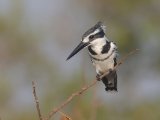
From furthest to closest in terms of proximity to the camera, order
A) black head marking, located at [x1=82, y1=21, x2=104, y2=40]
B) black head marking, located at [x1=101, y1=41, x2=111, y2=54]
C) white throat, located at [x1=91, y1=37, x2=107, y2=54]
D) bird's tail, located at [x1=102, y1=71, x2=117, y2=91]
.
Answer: bird's tail, located at [x1=102, y1=71, x2=117, y2=91], black head marking, located at [x1=101, y1=41, x2=111, y2=54], white throat, located at [x1=91, y1=37, x2=107, y2=54], black head marking, located at [x1=82, y1=21, x2=104, y2=40]

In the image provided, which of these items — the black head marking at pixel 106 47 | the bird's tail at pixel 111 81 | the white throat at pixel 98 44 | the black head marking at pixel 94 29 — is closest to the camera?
the black head marking at pixel 94 29

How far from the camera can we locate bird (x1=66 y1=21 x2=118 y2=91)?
5.04m

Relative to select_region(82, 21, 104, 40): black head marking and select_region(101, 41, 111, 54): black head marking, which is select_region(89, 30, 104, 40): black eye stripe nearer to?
select_region(82, 21, 104, 40): black head marking

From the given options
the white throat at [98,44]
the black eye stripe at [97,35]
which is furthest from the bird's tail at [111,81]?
the black eye stripe at [97,35]

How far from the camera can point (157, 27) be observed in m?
17.6

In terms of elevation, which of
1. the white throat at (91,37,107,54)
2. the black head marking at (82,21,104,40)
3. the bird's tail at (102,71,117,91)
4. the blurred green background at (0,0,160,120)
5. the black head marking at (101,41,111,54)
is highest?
the blurred green background at (0,0,160,120)

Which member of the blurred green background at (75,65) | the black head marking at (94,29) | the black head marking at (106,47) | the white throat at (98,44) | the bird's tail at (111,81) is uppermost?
the blurred green background at (75,65)

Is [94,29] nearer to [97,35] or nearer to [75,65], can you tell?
[97,35]

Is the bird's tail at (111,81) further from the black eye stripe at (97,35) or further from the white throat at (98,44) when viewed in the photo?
the black eye stripe at (97,35)

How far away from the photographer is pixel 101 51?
566 cm

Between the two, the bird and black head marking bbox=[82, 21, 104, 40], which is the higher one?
the bird

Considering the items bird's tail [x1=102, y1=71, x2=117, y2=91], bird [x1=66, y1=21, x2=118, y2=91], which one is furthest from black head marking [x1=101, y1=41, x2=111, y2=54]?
bird's tail [x1=102, y1=71, x2=117, y2=91]

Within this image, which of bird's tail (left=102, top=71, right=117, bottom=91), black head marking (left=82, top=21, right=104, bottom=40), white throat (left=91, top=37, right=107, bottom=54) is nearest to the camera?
black head marking (left=82, top=21, right=104, bottom=40)

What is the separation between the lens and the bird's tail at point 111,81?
20.1 feet
